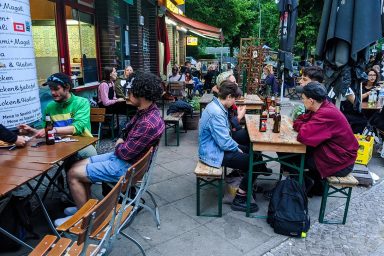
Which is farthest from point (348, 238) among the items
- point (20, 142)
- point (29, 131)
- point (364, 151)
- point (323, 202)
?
point (29, 131)

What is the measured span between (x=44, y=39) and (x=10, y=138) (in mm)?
4436

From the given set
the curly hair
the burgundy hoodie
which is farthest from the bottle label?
the burgundy hoodie

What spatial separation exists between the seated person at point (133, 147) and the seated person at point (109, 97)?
3.62 m

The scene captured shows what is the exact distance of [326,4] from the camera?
3.99m

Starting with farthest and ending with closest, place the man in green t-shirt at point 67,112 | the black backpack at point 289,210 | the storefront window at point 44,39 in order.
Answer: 1. the storefront window at point 44,39
2. the man in green t-shirt at point 67,112
3. the black backpack at point 289,210

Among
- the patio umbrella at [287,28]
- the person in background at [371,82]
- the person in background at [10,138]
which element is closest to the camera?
the person in background at [10,138]

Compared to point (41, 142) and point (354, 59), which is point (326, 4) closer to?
point (354, 59)

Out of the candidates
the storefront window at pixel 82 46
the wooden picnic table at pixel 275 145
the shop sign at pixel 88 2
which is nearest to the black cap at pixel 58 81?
the wooden picnic table at pixel 275 145

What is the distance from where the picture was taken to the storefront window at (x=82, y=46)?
7.28m

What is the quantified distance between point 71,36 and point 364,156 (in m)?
6.51

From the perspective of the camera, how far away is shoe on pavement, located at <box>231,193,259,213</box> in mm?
3613

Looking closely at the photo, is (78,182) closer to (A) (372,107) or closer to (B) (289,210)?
(B) (289,210)

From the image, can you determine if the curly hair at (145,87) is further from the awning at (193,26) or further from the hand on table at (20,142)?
the awning at (193,26)

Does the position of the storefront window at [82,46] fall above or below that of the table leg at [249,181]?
above
